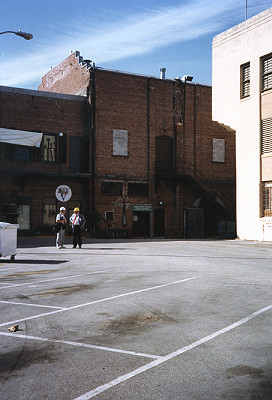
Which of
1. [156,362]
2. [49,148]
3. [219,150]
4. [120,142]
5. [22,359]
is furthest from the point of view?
[219,150]

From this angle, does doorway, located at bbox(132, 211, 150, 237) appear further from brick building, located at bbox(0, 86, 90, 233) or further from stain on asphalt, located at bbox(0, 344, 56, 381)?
stain on asphalt, located at bbox(0, 344, 56, 381)

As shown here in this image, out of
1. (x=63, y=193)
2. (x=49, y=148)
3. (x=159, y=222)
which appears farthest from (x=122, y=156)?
(x=63, y=193)

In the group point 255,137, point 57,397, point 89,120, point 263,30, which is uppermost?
point 263,30

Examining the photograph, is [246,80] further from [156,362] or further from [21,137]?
[156,362]

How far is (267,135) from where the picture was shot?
25812 mm

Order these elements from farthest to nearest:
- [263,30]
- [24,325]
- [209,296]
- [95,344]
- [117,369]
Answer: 1. [263,30]
2. [209,296]
3. [24,325]
4. [95,344]
5. [117,369]

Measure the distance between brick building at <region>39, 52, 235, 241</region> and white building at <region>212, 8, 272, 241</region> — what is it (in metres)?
8.27

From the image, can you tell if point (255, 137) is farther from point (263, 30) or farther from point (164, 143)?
point (164, 143)

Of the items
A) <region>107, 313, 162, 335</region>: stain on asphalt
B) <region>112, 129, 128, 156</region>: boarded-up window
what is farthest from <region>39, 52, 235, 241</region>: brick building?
<region>107, 313, 162, 335</region>: stain on asphalt

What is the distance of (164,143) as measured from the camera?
37.4m

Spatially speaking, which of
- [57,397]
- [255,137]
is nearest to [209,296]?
[57,397]

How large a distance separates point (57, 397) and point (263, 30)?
25.6 m

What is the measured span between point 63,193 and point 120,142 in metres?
10.5

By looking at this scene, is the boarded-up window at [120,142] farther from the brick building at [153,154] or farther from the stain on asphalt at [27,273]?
the stain on asphalt at [27,273]
